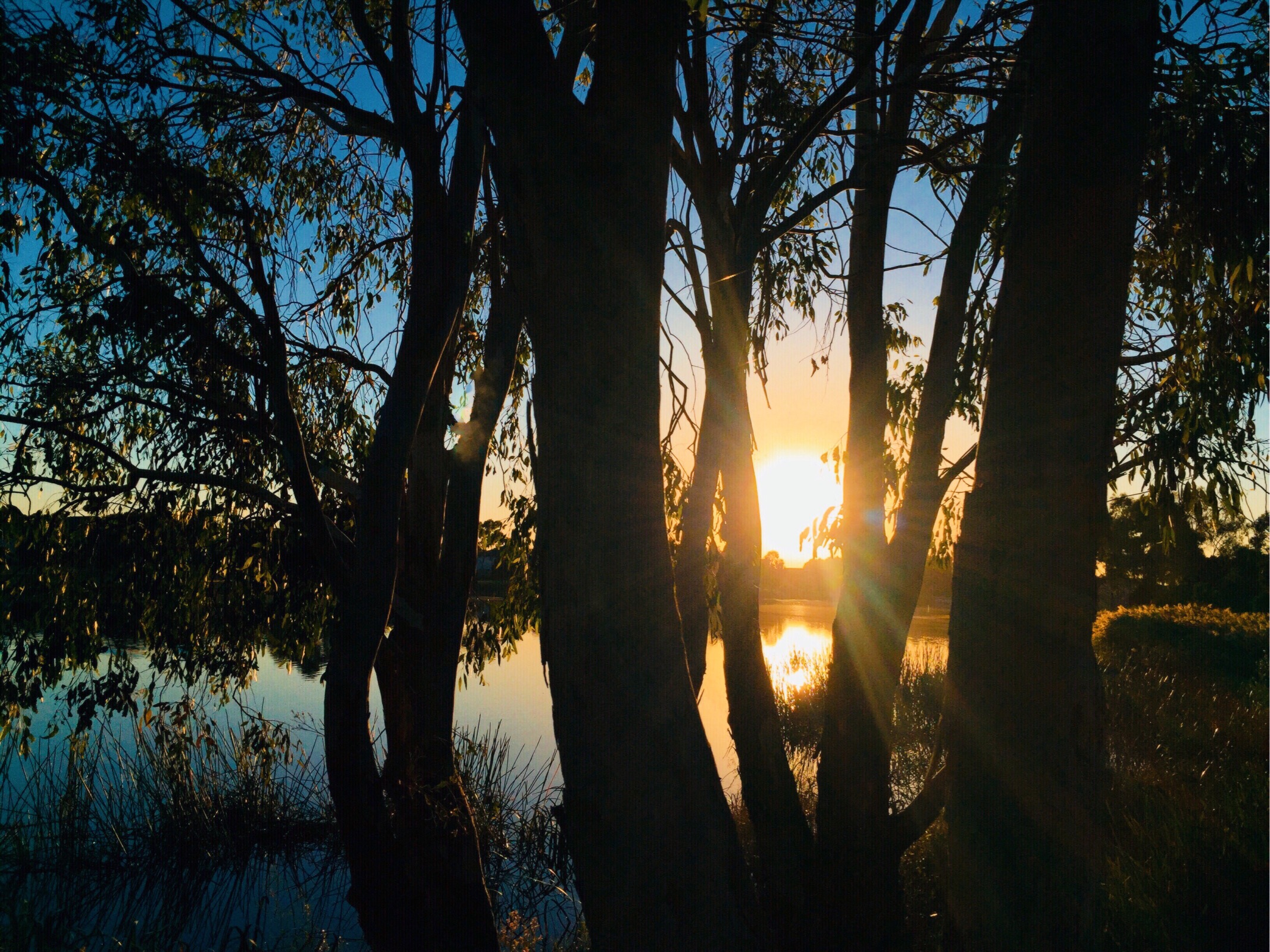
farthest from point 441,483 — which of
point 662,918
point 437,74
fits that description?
point 662,918

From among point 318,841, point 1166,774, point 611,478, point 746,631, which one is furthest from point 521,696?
point 611,478

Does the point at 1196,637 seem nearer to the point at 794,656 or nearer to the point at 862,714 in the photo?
the point at 794,656

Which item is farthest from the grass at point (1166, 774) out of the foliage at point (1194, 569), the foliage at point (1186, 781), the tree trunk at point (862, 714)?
the foliage at point (1194, 569)

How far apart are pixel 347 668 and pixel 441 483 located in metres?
1.48

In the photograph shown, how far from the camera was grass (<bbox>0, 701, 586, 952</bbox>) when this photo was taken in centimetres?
524

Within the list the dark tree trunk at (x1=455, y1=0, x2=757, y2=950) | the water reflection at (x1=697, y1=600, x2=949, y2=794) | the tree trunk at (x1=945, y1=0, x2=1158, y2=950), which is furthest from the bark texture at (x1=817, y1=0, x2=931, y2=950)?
the dark tree trunk at (x1=455, y1=0, x2=757, y2=950)

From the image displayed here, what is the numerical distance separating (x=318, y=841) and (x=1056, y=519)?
21.0 ft

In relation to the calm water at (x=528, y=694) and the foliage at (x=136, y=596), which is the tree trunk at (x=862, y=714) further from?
the foliage at (x=136, y=596)

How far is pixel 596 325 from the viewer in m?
2.04

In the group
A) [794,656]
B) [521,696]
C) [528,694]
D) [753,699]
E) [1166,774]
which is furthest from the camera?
[794,656]

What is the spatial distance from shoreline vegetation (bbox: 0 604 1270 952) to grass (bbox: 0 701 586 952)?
0.05 feet

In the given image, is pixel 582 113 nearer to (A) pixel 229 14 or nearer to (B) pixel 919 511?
(B) pixel 919 511

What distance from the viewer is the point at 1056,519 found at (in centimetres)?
209

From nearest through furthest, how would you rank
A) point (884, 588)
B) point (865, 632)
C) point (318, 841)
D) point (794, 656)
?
point (865, 632), point (884, 588), point (318, 841), point (794, 656)
